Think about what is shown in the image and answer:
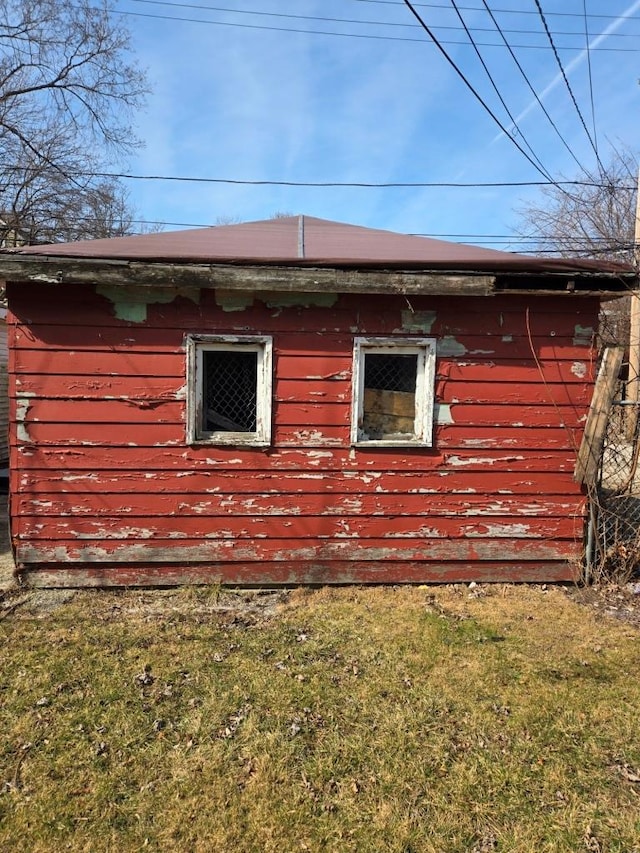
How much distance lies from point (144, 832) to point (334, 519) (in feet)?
9.60

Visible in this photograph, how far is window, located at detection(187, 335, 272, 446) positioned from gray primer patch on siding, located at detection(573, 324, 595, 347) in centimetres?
273

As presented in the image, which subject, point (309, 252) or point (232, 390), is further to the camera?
point (232, 390)

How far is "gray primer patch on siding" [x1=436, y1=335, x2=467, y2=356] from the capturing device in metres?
4.90

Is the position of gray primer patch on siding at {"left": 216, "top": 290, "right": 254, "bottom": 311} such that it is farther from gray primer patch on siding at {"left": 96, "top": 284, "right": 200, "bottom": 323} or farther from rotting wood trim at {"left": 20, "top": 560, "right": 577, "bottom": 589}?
rotting wood trim at {"left": 20, "top": 560, "right": 577, "bottom": 589}

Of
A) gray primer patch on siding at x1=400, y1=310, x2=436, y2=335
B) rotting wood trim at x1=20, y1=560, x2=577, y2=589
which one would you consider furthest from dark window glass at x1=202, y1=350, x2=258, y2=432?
gray primer patch on siding at x1=400, y1=310, x2=436, y2=335

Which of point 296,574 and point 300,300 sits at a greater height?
point 300,300

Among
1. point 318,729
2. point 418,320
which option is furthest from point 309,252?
point 318,729

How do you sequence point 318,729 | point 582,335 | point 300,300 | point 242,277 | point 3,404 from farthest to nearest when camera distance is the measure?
point 3,404 < point 582,335 < point 300,300 < point 242,277 < point 318,729

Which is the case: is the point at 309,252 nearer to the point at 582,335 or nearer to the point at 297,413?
the point at 297,413

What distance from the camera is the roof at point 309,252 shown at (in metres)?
4.50

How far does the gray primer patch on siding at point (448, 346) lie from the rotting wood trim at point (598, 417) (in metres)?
1.24

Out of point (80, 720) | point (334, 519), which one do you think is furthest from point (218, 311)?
point (80, 720)

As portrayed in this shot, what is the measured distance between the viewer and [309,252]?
16.8ft

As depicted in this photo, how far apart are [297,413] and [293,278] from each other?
115cm
